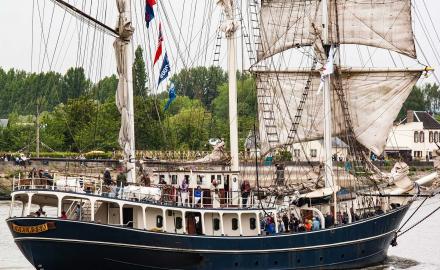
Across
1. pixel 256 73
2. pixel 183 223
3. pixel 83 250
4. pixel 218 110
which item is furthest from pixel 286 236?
pixel 218 110

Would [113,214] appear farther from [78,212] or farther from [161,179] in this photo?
[161,179]

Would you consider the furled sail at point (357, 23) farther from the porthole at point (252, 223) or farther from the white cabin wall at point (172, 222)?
the white cabin wall at point (172, 222)

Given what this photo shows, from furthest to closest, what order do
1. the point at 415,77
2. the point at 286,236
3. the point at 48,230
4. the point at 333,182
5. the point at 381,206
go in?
the point at 415,77 → the point at 381,206 → the point at 333,182 → the point at 286,236 → the point at 48,230

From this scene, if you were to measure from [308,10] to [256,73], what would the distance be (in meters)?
6.65

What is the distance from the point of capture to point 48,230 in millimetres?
50406

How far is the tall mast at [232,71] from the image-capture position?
194 feet

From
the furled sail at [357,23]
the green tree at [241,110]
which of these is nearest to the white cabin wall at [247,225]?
the furled sail at [357,23]

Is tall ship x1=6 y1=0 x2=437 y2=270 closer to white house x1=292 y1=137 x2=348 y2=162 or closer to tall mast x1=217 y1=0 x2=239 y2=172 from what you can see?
tall mast x1=217 y1=0 x2=239 y2=172

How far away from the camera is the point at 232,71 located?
195ft

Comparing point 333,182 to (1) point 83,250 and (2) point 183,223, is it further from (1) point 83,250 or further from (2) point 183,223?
(1) point 83,250

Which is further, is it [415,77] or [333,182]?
[415,77]

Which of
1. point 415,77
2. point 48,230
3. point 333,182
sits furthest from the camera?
point 415,77

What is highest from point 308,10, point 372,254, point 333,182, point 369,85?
point 308,10

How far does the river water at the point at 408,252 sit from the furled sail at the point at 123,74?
901 cm
